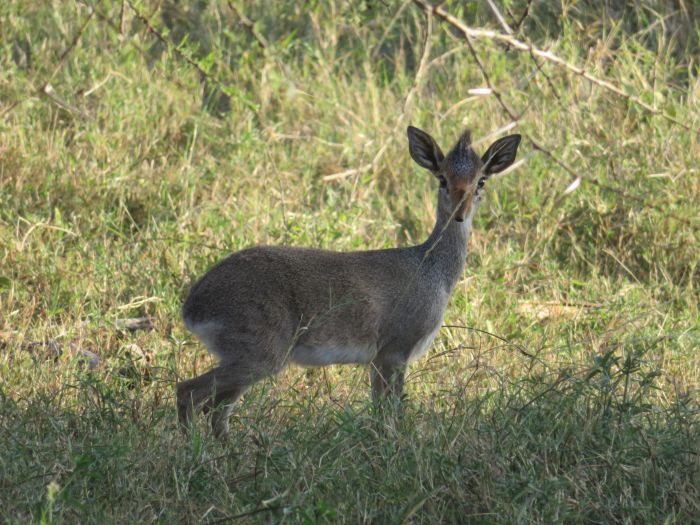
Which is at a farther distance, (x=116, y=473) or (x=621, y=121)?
(x=621, y=121)

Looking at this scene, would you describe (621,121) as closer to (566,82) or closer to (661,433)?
(566,82)

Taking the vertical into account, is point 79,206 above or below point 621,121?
below

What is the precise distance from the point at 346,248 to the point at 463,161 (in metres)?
1.26

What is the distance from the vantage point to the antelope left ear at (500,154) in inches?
212

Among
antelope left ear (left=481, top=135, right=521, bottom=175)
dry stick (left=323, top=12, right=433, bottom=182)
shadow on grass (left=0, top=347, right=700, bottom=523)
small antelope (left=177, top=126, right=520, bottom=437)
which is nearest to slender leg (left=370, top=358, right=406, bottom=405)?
small antelope (left=177, top=126, right=520, bottom=437)

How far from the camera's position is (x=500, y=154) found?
5.48 meters

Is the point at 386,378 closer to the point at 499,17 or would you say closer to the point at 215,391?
the point at 215,391

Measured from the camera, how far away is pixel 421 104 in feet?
26.0

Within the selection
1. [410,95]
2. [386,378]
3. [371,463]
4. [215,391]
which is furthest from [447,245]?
[371,463]

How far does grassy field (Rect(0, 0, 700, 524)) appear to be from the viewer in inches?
145

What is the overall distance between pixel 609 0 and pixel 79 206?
4.42m

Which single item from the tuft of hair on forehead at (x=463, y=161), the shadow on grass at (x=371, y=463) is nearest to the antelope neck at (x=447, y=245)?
the tuft of hair on forehead at (x=463, y=161)

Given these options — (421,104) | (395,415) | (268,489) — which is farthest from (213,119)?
(268,489)

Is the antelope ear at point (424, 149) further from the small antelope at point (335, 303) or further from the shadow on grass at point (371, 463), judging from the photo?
the shadow on grass at point (371, 463)
